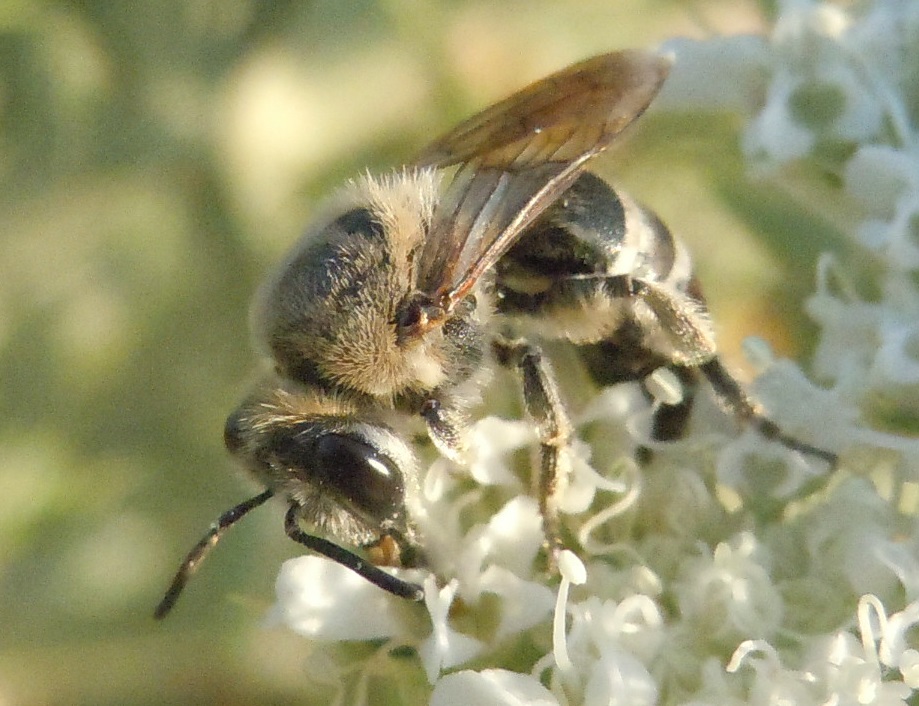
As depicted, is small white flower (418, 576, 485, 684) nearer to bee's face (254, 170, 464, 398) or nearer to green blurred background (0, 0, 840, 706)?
bee's face (254, 170, 464, 398)

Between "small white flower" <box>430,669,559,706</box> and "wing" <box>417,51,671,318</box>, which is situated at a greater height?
"wing" <box>417,51,671,318</box>

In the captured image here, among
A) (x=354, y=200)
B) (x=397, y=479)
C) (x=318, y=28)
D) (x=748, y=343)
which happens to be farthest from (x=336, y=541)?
(x=318, y=28)

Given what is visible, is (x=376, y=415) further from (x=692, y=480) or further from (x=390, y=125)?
(x=390, y=125)

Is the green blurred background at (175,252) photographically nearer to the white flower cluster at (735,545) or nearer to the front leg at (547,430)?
the white flower cluster at (735,545)

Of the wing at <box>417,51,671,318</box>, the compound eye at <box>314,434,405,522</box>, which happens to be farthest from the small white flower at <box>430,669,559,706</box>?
the wing at <box>417,51,671,318</box>

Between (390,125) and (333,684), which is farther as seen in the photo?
(390,125)

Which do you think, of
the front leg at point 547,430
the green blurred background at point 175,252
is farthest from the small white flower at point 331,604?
the green blurred background at point 175,252

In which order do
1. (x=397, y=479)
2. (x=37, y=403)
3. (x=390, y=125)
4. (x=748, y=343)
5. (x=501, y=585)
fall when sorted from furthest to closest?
(x=390, y=125), (x=37, y=403), (x=748, y=343), (x=501, y=585), (x=397, y=479)
